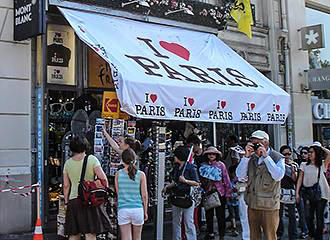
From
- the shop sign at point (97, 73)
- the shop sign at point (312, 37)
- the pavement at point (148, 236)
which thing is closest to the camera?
the pavement at point (148, 236)

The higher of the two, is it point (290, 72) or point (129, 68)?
point (290, 72)

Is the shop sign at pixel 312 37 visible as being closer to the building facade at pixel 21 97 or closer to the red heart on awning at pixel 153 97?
the building facade at pixel 21 97

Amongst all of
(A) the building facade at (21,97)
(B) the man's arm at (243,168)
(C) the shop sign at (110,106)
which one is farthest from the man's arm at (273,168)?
(A) the building facade at (21,97)

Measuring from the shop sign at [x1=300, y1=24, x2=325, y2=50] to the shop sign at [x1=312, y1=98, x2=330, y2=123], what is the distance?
1.85 meters

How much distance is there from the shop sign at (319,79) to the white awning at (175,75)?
4315mm

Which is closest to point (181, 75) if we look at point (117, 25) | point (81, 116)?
point (117, 25)

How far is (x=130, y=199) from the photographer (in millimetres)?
6168

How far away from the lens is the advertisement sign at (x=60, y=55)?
9117 mm

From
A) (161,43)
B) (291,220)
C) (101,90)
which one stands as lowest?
(291,220)

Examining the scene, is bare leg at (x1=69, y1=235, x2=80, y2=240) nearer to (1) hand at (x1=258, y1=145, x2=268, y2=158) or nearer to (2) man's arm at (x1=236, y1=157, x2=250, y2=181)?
(2) man's arm at (x1=236, y1=157, x2=250, y2=181)

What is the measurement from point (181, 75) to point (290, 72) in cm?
683

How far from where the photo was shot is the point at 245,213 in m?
8.23

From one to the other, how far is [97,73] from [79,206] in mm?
4347

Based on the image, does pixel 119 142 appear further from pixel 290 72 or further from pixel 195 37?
pixel 290 72
